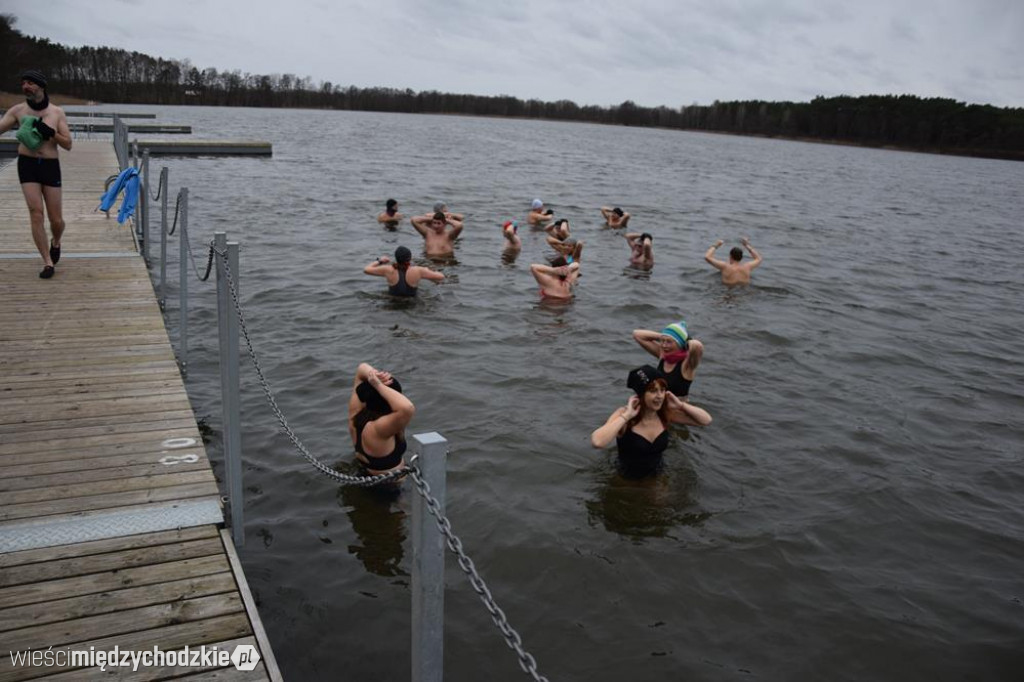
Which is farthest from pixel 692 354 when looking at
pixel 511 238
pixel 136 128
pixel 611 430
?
pixel 136 128

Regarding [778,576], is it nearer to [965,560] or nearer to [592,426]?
[965,560]

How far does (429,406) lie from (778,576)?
4.19m

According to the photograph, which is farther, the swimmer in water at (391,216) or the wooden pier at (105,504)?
the swimmer in water at (391,216)

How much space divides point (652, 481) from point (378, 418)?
2.68m

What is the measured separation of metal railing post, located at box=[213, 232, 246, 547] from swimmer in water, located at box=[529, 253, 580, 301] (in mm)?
8399

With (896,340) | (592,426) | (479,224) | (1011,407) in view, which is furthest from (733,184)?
(592,426)

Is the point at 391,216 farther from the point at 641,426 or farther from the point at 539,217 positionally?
the point at 641,426

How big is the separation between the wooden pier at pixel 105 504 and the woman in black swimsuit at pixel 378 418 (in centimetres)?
128

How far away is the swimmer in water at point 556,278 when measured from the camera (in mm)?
12766

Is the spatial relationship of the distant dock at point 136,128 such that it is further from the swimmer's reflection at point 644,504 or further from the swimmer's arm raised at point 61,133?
the swimmer's reflection at point 644,504

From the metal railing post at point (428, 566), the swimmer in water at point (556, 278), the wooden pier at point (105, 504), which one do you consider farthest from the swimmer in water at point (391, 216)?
the metal railing post at point (428, 566)

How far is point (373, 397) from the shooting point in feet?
19.0

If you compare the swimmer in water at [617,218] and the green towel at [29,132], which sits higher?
the green towel at [29,132]

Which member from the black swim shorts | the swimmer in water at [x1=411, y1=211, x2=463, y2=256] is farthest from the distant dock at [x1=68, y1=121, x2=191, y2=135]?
the black swim shorts
